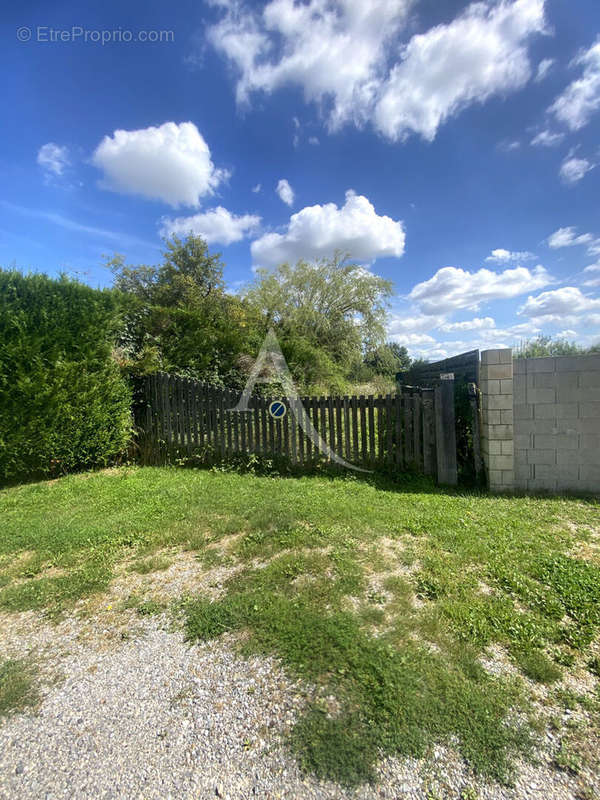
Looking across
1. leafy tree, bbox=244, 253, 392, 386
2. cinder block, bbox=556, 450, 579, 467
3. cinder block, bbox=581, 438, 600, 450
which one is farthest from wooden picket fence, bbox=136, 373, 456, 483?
leafy tree, bbox=244, 253, 392, 386

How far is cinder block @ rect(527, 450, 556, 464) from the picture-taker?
14.6ft

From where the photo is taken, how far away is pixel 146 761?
4.58 ft

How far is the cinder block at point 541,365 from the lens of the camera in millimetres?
4410

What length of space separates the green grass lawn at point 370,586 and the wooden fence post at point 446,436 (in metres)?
0.45

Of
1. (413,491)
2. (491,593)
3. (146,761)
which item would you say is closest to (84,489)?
(146,761)

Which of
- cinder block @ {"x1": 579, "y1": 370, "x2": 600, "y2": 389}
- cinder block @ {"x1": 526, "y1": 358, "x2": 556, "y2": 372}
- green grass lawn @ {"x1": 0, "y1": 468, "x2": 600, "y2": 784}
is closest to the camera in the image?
green grass lawn @ {"x1": 0, "y1": 468, "x2": 600, "y2": 784}

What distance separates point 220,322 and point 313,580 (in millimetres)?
6577

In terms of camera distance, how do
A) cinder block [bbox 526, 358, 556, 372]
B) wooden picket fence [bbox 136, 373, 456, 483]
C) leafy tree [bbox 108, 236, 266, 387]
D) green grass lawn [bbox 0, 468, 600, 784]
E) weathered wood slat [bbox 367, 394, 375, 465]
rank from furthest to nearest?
leafy tree [bbox 108, 236, 266, 387]
weathered wood slat [bbox 367, 394, 375, 465]
wooden picket fence [bbox 136, 373, 456, 483]
cinder block [bbox 526, 358, 556, 372]
green grass lawn [bbox 0, 468, 600, 784]

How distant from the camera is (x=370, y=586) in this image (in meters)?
2.48

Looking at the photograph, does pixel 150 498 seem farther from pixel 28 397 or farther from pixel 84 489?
pixel 28 397

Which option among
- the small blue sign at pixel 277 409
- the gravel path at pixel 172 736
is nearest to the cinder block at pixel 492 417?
the small blue sign at pixel 277 409

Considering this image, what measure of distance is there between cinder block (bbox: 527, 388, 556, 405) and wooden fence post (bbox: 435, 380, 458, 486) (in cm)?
93

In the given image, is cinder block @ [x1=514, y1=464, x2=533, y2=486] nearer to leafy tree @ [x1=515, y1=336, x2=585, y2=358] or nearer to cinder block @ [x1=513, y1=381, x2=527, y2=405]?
cinder block @ [x1=513, y1=381, x2=527, y2=405]

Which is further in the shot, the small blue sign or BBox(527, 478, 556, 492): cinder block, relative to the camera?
the small blue sign
